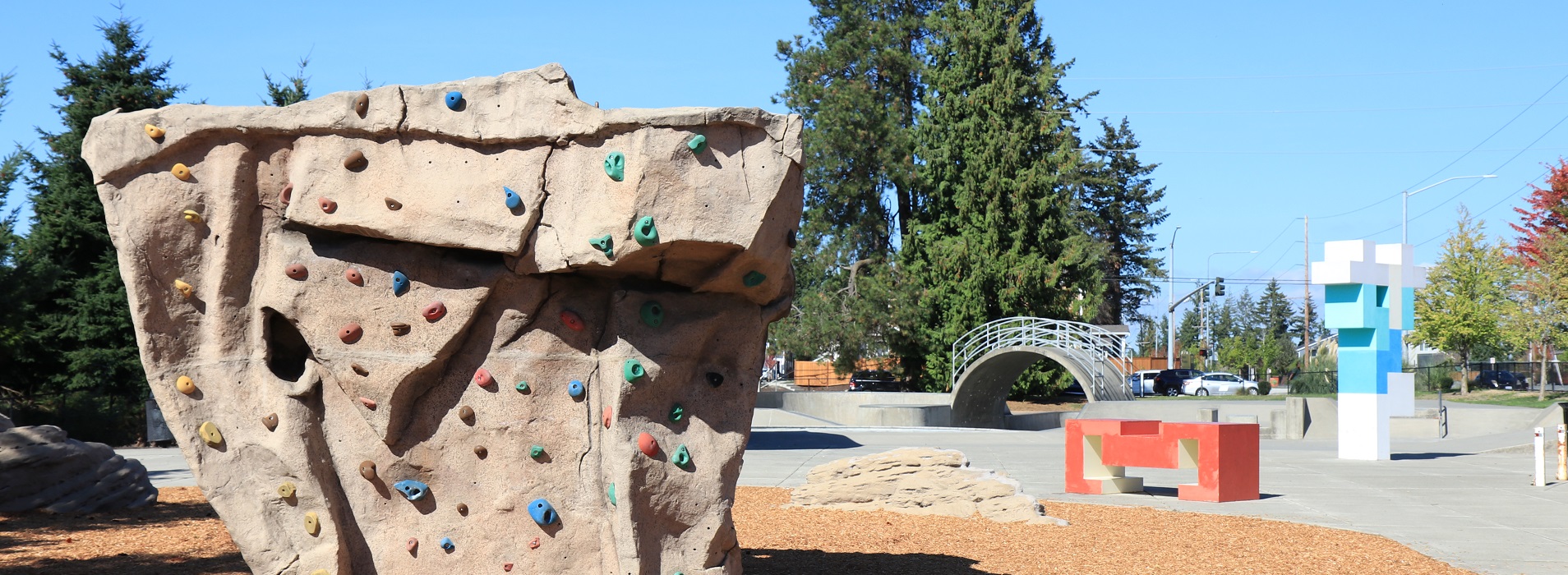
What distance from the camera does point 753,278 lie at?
571cm

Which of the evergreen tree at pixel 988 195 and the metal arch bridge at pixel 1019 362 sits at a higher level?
the evergreen tree at pixel 988 195

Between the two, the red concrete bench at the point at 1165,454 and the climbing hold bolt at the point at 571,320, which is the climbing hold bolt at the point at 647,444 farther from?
the red concrete bench at the point at 1165,454

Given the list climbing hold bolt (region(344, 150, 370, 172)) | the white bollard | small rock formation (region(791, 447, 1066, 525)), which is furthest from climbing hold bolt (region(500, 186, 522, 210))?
the white bollard

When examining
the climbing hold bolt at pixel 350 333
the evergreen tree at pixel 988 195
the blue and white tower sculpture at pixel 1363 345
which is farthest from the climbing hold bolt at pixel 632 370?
the evergreen tree at pixel 988 195

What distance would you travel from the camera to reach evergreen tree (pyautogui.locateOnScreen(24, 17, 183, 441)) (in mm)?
21312

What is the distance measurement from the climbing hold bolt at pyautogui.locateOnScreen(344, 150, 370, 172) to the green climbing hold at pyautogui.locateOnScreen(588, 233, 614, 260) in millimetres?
1257

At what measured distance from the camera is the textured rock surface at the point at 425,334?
5582mm

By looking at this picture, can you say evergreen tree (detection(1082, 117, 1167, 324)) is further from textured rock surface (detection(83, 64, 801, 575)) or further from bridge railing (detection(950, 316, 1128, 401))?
textured rock surface (detection(83, 64, 801, 575))

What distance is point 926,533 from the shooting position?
9.57 m

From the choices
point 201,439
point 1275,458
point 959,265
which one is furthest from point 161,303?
point 959,265

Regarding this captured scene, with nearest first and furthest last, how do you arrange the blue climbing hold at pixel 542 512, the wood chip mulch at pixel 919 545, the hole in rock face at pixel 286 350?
1. the blue climbing hold at pixel 542 512
2. the hole in rock face at pixel 286 350
3. the wood chip mulch at pixel 919 545

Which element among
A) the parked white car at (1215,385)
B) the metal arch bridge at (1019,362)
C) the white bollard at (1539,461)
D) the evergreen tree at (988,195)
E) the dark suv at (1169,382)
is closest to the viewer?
the white bollard at (1539,461)

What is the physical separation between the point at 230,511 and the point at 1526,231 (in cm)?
3927

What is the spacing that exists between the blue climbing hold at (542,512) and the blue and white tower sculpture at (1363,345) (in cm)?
1458
